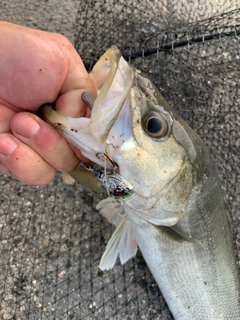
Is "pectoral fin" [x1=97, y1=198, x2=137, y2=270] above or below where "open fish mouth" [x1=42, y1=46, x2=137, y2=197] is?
below

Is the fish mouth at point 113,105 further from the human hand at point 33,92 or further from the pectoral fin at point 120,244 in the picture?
the pectoral fin at point 120,244

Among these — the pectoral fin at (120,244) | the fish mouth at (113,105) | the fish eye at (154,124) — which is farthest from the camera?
the pectoral fin at (120,244)

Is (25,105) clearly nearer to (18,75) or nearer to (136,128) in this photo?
(18,75)

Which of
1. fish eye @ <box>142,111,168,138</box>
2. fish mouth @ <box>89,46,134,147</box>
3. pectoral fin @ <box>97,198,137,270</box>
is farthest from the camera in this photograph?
pectoral fin @ <box>97,198,137,270</box>

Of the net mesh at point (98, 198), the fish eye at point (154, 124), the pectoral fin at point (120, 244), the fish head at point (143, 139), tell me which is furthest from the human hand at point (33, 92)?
the net mesh at point (98, 198)

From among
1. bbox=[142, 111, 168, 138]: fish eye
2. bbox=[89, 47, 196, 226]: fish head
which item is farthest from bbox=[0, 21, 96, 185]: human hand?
bbox=[142, 111, 168, 138]: fish eye

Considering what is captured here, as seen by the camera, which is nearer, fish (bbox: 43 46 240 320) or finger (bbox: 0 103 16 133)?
fish (bbox: 43 46 240 320)

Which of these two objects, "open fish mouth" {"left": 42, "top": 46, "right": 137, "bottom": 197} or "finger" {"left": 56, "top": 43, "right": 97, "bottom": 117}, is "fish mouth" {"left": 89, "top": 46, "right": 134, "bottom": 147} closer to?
"open fish mouth" {"left": 42, "top": 46, "right": 137, "bottom": 197}

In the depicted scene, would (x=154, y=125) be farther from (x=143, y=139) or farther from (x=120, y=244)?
(x=120, y=244)
